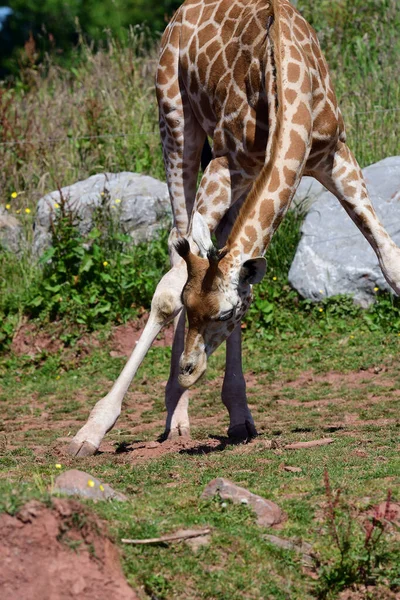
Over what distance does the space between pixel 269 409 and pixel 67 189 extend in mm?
4613

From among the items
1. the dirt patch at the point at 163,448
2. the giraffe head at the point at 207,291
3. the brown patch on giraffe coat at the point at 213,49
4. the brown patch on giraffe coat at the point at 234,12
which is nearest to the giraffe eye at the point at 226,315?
the giraffe head at the point at 207,291

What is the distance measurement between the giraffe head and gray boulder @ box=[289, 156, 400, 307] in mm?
4328

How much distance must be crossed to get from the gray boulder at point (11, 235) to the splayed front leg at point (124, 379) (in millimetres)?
5146

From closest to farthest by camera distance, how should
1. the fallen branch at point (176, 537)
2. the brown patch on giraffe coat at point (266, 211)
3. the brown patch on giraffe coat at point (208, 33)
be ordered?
the fallen branch at point (176, 537)
the brown patch on giraffe coat at point (266, 211)
the brown patch on giraffe coat at point (208, 33)

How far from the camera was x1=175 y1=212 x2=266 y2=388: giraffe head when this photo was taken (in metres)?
5.57

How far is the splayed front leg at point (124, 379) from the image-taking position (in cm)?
613

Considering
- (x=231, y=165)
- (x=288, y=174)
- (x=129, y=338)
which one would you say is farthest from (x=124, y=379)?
(x=129, y=338)

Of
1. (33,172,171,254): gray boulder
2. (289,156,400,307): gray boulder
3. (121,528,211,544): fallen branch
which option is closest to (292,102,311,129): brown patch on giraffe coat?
(121,528,211,544): fallen branch

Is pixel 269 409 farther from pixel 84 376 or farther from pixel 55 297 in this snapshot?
pixel 55 297

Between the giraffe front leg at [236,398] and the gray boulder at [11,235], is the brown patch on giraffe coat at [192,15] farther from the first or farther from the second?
the gray boulder at [11,235]

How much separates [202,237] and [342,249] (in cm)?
490

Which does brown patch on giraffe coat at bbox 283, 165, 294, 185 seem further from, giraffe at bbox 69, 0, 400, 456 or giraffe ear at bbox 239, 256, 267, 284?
giraffe ear at bbox 239, 256, 267, 284

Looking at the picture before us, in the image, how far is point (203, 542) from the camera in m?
4.07

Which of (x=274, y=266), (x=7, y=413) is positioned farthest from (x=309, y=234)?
(x=7, y=413)
